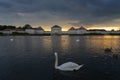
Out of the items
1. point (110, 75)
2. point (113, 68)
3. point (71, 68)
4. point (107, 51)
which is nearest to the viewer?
point (110, 75)

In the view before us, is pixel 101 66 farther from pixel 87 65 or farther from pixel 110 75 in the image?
pixel 110 75

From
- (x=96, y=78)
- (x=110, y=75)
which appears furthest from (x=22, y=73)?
(x=110, y=75)

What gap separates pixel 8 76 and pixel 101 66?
359 inches

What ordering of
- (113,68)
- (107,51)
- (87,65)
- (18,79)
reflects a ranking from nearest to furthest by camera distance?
1. (18,79)
2. (113,68)
3. (87,65)
4. (107,51)

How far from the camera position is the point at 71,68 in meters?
18.5

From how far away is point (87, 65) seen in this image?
21172 mm

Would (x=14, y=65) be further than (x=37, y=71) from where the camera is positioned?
Yes

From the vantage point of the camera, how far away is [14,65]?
2144 cm

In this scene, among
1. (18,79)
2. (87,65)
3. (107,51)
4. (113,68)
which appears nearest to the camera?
(18,79)

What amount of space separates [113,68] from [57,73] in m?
5.62

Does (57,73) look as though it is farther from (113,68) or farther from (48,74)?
(113,68)

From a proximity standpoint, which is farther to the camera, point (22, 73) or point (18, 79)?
point (22, 73)

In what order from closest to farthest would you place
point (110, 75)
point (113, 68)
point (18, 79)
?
1. point (18, 79)
2. point (110, 75)
3. point (113, 68)

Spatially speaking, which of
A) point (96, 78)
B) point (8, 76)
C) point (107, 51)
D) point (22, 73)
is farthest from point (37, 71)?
point (107, 51)
